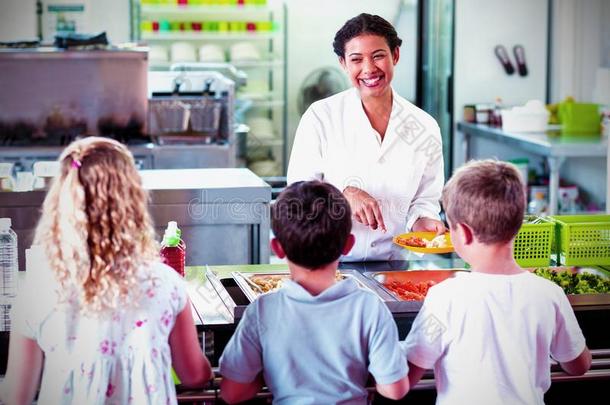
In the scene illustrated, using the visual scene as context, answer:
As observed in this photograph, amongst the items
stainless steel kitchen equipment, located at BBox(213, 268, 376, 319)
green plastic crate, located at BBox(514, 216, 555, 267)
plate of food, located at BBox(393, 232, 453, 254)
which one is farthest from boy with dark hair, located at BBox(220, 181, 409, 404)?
green plastic crate, located at BBox(514, 216, 555, 267)

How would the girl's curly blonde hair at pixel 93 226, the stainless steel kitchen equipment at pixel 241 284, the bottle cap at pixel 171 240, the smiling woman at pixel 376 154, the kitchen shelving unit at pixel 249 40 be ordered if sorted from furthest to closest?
1. the kitchen shelving unit at pixel 249 40
2. the smiling woman at pixel 376 154
3. the bottle cap at pixel 171 240
4. the stainless steel kitchen equipment at pixel 241 284
5. the girl's curly blonde hair at pixel 93 226

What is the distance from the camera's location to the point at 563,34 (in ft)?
23.1

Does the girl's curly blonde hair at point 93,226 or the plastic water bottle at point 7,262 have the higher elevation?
the girl's curly blonde hair at point 93,226

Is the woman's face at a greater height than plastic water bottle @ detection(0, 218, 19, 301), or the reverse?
the woman's face

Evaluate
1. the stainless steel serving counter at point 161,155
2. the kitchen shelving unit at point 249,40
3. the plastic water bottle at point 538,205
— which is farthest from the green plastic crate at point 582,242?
the kitchen shelving unit at point 249,40

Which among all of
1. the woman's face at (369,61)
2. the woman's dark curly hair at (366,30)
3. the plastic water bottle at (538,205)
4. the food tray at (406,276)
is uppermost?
the woman's dark curly hair at (366,30)

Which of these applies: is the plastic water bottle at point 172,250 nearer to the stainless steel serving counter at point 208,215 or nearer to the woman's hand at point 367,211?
the woman's hand at point 367,211

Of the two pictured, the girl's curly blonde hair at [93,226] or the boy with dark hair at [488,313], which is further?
the boy with dark hair at [488,313]

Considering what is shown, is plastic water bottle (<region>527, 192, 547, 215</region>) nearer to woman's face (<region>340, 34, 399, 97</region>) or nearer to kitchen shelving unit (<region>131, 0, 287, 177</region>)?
kitchen shelving unit (<region>131, 0, 287, 177</region>)

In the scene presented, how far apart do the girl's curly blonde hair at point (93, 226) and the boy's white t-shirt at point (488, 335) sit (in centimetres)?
63

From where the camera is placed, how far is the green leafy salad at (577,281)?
8.36 feet

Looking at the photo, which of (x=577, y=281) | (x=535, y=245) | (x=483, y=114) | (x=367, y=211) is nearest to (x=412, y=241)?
(x=367, y=211)

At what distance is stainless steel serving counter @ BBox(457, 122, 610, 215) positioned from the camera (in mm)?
→ 5422

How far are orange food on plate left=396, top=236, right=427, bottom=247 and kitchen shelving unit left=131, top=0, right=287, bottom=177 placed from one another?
5.20 metres
